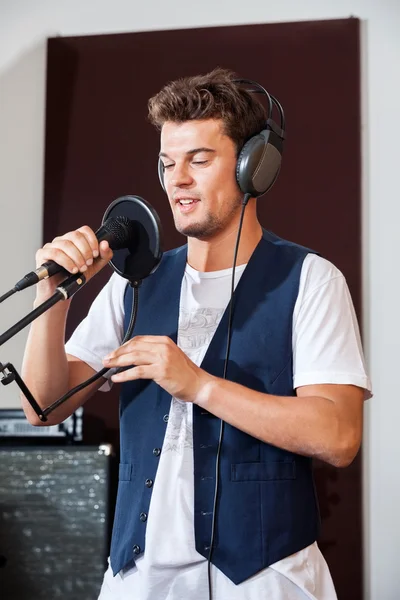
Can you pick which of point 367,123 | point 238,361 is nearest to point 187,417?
point 238,361

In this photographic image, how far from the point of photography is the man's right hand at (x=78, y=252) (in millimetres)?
1245

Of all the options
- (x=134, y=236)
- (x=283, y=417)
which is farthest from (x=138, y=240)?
(x=283, y=417)

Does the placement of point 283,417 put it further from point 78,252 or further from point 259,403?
point 78,252

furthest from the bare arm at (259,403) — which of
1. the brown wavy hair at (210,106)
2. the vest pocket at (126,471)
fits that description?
the brown wavy hair at (210,106)

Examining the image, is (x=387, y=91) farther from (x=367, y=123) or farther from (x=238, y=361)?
(x=238, y=361)

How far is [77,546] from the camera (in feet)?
8.55

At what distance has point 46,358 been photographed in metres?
1.52

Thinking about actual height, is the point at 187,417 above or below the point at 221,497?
above

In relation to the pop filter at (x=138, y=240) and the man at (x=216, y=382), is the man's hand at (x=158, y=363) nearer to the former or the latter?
the man at (x=216, y=382)

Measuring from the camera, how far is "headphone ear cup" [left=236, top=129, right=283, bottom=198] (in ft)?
5.21

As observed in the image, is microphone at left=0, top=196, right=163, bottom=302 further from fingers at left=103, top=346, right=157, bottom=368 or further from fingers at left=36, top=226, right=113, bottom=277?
fingers at left=103, top=346, right=157, bottom=368

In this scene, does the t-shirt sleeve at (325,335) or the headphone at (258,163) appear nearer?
the t-shirt sleeve at (325,335)

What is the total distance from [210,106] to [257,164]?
15cm

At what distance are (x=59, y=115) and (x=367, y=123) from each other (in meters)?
1.24
